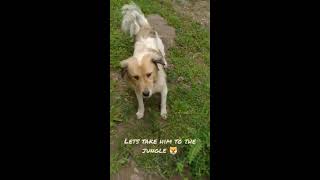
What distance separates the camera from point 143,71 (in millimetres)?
3988

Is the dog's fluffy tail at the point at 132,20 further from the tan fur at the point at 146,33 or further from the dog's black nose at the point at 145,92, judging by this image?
the dog's black nose at the point at 145,92

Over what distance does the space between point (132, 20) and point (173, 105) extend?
1.04 metres

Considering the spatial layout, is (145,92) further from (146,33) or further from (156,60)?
(146,33)

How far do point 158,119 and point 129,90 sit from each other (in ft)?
1.46

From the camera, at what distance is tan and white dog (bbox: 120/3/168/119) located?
13.1 ft

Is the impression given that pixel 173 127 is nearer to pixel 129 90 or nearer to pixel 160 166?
pixel 160 166

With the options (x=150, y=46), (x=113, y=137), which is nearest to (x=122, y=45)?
(x=150, y=46)

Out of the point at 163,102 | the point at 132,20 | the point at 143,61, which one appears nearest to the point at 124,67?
the point at 143,61

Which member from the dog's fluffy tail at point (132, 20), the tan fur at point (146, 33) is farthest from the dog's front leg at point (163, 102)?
the dog's fluffy tail at point (132, 20)

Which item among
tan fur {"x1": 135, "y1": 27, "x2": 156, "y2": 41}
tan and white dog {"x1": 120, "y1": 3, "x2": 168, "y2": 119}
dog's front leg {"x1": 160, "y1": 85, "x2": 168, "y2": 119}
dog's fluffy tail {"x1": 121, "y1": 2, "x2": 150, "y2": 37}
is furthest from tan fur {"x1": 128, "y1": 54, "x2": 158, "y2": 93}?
tan fur {"x1": 135, "y1": 27, "x2": 156, "y2": 41}

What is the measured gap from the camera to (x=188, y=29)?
500cm

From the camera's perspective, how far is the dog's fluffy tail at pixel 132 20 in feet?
15.0

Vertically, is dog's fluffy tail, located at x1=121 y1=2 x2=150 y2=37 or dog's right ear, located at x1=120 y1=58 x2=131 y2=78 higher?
dog's fluffy tail, located at x1=121 y1=2 x2=150 y2=37

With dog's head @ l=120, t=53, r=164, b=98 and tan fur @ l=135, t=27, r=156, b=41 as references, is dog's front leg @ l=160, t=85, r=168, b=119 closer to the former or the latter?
dog's head @ l=120, t=53, r=164, b=98
